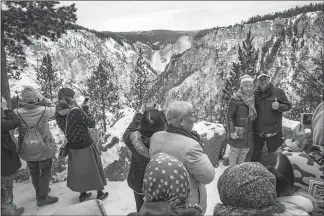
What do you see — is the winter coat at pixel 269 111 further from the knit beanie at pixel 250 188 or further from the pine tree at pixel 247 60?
the pine tree at pixel 247 60

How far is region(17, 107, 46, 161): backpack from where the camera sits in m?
3.18

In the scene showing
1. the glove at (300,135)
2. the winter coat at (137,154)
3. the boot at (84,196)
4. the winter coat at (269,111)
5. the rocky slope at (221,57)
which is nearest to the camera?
the glove at (300,135)

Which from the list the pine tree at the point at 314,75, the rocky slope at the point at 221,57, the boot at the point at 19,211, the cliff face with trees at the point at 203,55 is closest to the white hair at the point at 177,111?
the boot at the point at 19,211

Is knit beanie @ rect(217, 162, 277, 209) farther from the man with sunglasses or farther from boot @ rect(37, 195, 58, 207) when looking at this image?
boot @ rect(37, 195, 58, 207)

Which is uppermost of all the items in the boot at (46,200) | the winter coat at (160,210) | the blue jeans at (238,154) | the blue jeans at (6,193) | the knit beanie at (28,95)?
the knit beanie at (28,95)

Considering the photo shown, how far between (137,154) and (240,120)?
1886mm

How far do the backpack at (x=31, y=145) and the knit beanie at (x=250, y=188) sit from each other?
270 centimetres

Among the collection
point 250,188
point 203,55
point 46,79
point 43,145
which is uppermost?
point 203,55

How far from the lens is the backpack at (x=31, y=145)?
10.4 ft

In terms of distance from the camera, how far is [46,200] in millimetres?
3477

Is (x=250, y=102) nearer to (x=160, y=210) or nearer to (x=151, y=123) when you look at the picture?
(x=151, y=123)

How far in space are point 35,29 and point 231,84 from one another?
2069cm

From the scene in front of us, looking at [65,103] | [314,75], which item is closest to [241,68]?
[314,75]

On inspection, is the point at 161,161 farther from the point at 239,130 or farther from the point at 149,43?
the point at 149,43
